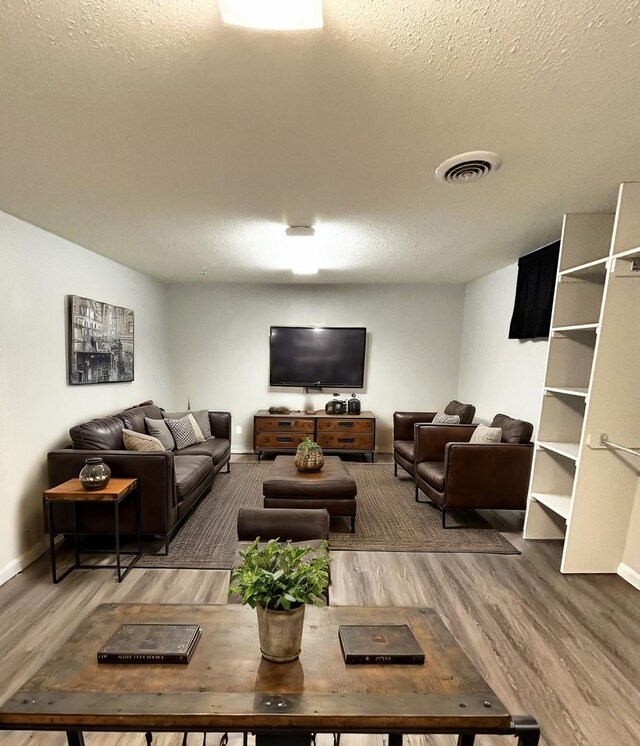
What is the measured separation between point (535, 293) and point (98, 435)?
399cm

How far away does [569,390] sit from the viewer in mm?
2490

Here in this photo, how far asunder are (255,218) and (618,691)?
3.26 metres

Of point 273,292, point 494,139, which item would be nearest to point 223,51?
point 494,139

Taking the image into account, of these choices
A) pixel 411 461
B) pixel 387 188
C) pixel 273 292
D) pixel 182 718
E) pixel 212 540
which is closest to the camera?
pixel 182 718

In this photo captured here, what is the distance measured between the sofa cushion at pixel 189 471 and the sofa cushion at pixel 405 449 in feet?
7.07

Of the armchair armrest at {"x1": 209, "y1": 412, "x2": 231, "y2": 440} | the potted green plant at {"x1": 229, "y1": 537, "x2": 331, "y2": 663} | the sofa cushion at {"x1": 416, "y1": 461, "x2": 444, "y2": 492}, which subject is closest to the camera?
the potted green plant at {"x1": 229, "y1": 537, "x2": 331, "y2": 663}

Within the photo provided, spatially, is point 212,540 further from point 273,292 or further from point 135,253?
point 273,292

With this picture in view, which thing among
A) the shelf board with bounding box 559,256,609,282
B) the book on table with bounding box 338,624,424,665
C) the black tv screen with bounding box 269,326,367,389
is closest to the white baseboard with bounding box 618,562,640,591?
the shelf board with bounding box 559,256,609,282

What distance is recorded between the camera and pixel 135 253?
3500 mm

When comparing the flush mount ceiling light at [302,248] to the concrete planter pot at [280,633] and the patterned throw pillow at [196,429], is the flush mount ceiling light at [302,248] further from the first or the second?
the concrete planter pot at [280,633]

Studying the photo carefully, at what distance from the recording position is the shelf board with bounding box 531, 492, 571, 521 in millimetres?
2548

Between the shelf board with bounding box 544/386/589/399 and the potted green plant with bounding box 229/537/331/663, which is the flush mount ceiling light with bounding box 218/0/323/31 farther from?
the shelf board with bounding box 544/386/589/399

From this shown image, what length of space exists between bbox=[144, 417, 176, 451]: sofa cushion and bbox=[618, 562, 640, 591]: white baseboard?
3.86 m

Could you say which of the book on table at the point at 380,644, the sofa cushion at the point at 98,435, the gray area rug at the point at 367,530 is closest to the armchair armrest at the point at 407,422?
the gray area rug at the point at 367,530
